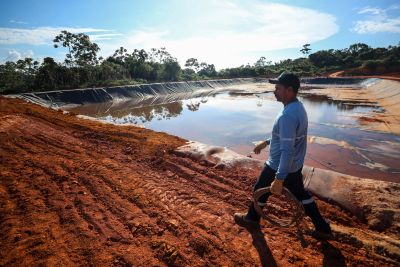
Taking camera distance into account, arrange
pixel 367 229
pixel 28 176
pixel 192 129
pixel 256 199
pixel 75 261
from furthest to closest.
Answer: pixel 192 129 → pixel 28 176 → pixel 367 229 → pixel 256 199 → pixel 75 261

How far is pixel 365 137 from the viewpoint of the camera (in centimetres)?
855

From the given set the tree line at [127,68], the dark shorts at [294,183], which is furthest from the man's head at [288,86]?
the tree line at [127,68]

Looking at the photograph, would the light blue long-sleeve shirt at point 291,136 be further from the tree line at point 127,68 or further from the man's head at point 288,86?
the tree line at point 127,68

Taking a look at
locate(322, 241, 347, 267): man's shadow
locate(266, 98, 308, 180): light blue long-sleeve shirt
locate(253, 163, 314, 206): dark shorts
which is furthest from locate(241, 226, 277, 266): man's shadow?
locate(266, 98, 308, 180): light blue long-sleeve shirt

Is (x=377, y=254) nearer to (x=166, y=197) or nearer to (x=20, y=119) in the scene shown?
(x=166, y=197)

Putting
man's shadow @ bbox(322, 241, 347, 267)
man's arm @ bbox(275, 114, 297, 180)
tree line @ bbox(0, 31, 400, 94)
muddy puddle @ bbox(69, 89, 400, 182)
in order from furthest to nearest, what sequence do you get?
tree line @ bbox(0, 31, 400, 94)
muddy puddle @ bbox(69, 89, 400, 182)
man's shadow @ bbox(322, 241, 347, 267)
man's arm @ bbox(275, 114, 297, 180)

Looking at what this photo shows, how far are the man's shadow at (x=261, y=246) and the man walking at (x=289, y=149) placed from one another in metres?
0.37

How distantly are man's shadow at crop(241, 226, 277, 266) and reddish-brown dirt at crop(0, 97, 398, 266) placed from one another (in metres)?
0.01

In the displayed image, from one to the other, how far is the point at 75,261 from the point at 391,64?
48350 millimetres

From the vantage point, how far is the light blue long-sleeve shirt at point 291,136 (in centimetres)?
224

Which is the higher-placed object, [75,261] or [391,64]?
[391,64]

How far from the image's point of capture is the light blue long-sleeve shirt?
224cm

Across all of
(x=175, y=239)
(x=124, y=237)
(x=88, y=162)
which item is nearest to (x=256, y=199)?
(x=175, y=239)

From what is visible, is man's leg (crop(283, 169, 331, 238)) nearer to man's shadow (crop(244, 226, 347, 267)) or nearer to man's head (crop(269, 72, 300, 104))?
man's shadow (crop(244, 226, 347, 267))
